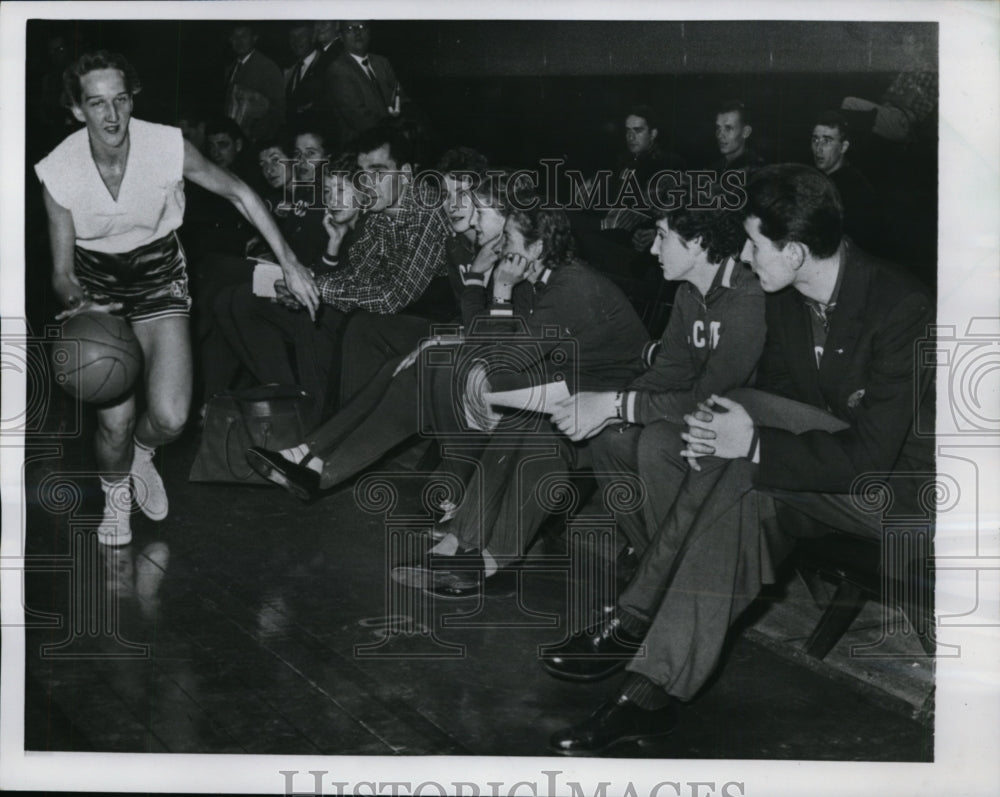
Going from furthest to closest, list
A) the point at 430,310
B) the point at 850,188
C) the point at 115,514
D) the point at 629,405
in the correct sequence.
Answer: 1. the point at 115,514
2. the point at 430,310
3. the point at 629,405
4. the point at 850,188

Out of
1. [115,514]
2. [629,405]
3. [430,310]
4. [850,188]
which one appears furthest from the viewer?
[115,514]

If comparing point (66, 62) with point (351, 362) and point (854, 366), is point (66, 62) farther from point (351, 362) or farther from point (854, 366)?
point (854, 366)

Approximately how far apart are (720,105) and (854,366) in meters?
0.94

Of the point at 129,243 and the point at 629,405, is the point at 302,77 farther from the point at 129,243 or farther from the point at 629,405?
the point at 629,405

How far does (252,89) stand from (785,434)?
2090mm

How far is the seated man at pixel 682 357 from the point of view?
4.43 m

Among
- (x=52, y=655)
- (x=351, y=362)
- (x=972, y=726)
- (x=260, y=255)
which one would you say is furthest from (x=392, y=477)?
(x=972, y=726)

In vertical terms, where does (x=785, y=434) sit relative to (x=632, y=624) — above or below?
above

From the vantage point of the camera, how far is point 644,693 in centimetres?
441

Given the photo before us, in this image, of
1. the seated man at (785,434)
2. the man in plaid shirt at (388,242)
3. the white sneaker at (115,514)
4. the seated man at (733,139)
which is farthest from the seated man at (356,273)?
the seated man at (785,434)

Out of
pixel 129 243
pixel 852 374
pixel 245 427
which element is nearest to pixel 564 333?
pixel 852 374

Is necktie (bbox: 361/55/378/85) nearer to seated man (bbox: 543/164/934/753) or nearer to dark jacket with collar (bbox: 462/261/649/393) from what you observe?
dark jacket with collar (bbox: 462/261/649/393)

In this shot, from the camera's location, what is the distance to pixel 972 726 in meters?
4.48

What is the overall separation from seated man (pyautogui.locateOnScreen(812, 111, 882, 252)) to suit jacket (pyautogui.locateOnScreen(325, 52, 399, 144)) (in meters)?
1.41
